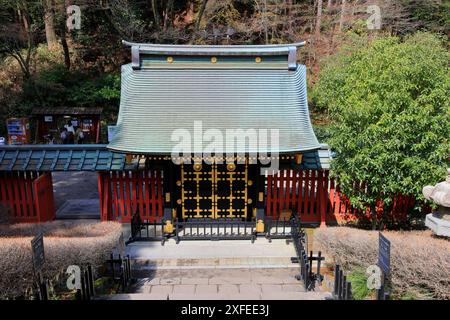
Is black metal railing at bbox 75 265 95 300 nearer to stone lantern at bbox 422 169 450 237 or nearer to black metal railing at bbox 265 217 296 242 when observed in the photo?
black metal railing at bbox 265 217 296 242

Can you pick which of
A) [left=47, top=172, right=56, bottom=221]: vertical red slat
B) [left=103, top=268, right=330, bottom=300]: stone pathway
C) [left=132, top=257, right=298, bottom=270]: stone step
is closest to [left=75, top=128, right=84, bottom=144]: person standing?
[left=47, top=172, right=56, bottom=221]: vertical red slat

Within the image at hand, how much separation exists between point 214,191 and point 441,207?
663 centimetres

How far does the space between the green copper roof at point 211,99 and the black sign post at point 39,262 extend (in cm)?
394

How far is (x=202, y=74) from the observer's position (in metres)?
12.6

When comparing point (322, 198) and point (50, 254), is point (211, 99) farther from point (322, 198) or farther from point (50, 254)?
point (50, 254)

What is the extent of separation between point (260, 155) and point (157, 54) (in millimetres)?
5123

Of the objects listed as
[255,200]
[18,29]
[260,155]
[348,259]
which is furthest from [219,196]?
[18,29]

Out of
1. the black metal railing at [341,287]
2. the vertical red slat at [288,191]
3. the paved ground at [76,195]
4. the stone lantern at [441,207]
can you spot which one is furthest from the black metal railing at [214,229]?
the stone lantern at [441,207]

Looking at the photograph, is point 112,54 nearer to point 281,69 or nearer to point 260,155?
point 281,69

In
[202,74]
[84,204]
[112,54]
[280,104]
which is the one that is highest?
[112,54]

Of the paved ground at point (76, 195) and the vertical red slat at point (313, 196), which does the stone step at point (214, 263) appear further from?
the paved ground at point (76, 195)

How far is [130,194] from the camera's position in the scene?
1333cm

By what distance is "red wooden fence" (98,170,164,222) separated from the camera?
1301cm

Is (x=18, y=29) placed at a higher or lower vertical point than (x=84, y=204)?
higher
